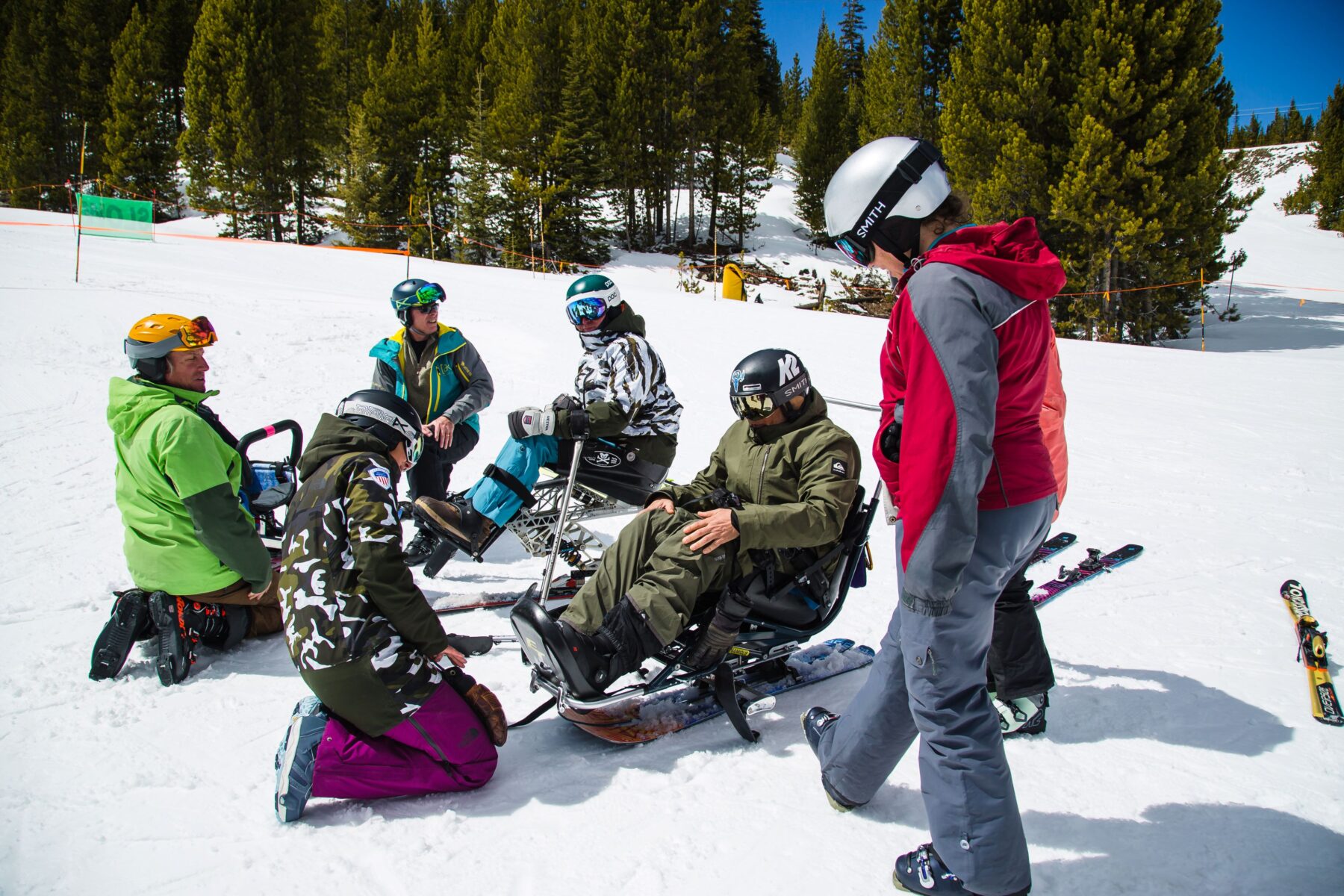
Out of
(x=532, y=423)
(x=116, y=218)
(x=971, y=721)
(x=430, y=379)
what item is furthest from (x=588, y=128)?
(x=971, y=721)

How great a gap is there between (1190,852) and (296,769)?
2912mm

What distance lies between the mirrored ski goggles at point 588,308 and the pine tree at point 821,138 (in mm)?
35338

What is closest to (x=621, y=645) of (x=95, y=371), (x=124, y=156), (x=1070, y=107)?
(x=95, y=371)

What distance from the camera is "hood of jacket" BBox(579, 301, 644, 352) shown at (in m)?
4.66

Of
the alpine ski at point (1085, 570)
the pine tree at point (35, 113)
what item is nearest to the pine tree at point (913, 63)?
the alpine ski at point (1085, 570)

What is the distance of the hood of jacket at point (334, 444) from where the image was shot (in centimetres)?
266

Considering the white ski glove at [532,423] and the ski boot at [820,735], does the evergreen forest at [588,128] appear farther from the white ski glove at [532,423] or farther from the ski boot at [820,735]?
the ski boot at [820,735]

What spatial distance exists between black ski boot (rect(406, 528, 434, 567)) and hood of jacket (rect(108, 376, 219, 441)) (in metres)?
1.87

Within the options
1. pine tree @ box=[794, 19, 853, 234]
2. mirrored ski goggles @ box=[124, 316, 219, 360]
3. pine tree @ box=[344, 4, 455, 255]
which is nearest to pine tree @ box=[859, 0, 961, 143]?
pine tree @ box=[794, 19, 853, 234]

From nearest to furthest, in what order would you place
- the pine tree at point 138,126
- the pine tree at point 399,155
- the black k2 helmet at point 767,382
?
the black k2 helmet at point 767,382, the pine tree at point 399,155, the pine tree at point 138,126

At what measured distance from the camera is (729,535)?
9.80 ft

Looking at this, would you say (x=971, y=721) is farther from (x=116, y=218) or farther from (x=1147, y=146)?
(x=116, y=218)

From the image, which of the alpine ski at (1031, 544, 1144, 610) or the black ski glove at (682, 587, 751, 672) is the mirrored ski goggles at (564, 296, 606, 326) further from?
the alpine ski at (1031, 544, 1144, 610)

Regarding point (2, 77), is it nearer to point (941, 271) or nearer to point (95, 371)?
point (95, 371)
